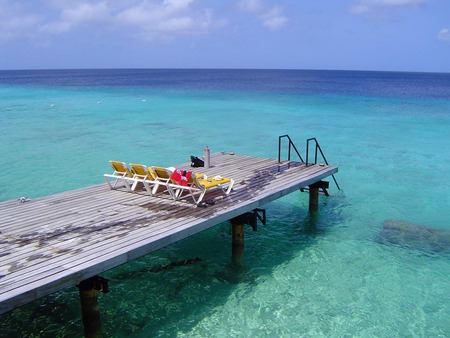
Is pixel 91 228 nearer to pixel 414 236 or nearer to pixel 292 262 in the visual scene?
pixel 292 262

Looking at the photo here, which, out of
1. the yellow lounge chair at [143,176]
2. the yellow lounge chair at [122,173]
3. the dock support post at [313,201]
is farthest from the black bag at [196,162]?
the dock support post at [313,201]

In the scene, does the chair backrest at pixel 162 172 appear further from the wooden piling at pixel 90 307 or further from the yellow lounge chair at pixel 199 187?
the wooden piling at pixel 90 307

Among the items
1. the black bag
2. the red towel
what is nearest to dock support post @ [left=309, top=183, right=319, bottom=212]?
the black bag

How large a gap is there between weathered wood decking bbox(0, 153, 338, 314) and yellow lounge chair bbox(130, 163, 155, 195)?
23 cm

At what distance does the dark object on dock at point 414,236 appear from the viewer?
442 inches

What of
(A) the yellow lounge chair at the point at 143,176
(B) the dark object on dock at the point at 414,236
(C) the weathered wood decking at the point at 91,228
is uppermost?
(A) the yellow lounge chair at the point at 143,176

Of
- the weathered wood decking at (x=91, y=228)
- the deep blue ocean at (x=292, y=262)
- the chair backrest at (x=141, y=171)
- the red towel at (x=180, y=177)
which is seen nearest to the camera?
the weathered wood decking at (x=91, y=228)

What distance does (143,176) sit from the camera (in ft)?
33.1

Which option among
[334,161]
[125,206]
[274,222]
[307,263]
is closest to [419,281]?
[307,263]

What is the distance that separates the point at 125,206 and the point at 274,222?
526 centimetres

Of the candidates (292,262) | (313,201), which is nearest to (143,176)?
(292,262)

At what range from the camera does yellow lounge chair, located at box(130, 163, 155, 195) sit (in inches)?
384

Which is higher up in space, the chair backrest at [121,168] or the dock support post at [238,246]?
the chair backrest at [121,168]

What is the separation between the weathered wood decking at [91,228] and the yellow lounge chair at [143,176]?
23cm
